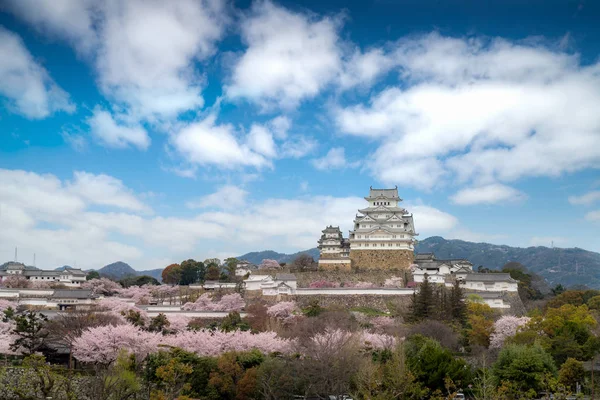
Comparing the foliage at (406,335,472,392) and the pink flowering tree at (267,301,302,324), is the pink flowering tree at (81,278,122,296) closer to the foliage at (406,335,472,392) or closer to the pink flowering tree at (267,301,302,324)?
the pink flowering tree at (267,301,302,324)

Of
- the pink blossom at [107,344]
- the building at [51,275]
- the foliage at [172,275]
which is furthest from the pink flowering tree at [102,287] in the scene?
the pink blossom at [107,344]

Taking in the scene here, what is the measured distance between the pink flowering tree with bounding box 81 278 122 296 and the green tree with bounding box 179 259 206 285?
7.45m

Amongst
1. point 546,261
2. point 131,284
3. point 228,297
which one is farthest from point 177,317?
point 546,261

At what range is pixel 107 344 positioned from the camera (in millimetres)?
29047

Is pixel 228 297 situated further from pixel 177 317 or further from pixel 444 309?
pixel 444 309

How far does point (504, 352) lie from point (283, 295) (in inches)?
841

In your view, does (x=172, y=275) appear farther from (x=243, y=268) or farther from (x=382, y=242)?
(x=382, y=242)

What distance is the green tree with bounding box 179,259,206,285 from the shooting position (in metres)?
67.6

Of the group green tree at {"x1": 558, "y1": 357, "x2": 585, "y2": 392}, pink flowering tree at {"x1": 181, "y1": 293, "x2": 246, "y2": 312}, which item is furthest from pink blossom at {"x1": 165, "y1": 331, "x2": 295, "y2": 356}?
pink flowering tree at {"x1": 181, "y1": 293, "x2": 246, "y2": 312}

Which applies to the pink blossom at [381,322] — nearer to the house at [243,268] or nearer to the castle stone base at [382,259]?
the castle stone base at [382,259]

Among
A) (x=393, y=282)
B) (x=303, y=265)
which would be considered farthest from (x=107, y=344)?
(x=303, y=265)

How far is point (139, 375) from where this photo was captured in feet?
88.7

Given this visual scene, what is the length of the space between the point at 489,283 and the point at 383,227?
36.5 ft

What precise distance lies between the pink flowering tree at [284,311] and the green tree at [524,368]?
16.4 m
